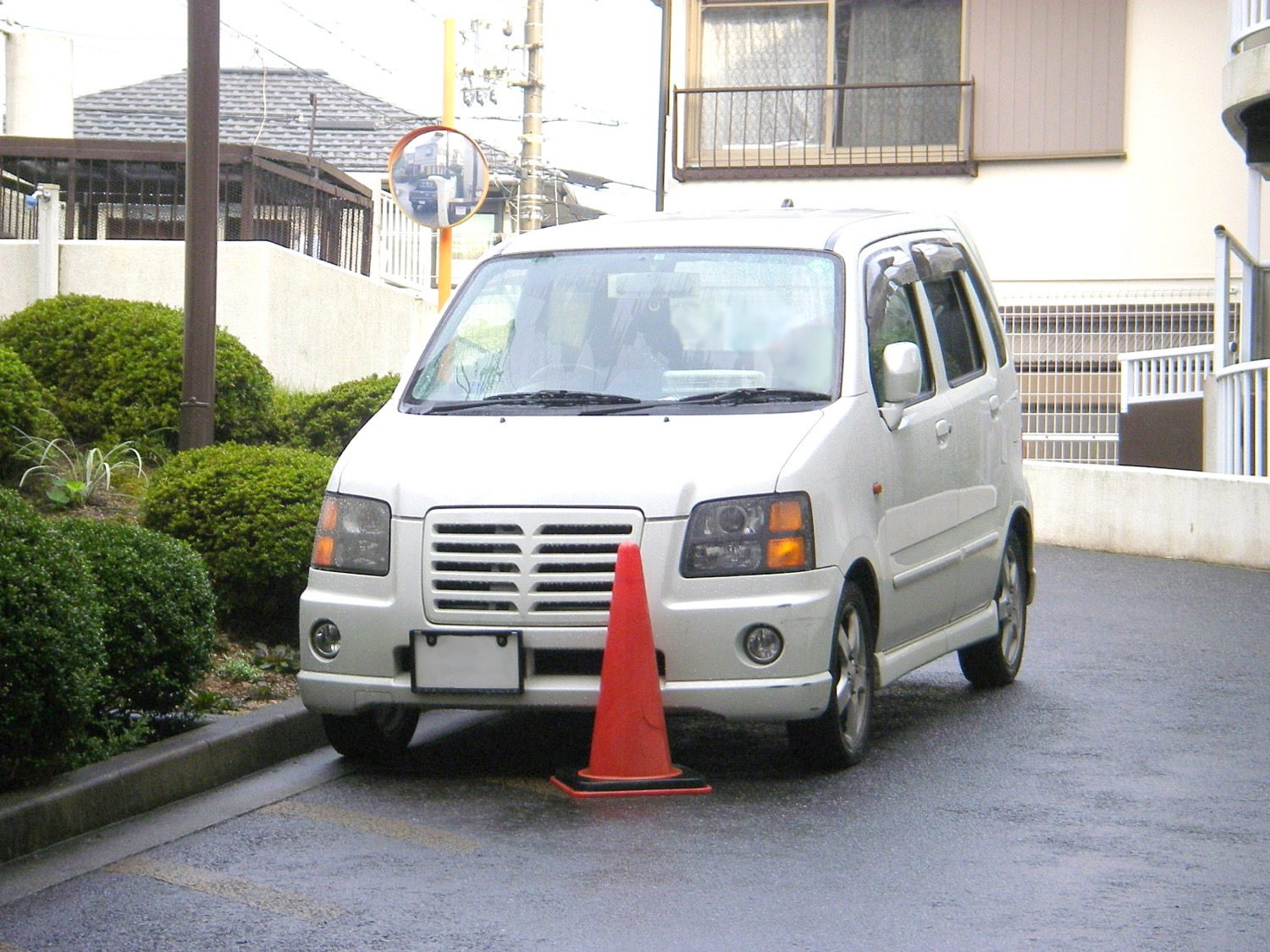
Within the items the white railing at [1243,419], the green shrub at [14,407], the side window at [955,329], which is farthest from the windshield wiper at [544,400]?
the white railing at [1243,419]

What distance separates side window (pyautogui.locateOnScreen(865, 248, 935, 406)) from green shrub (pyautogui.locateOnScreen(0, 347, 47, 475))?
198 inches

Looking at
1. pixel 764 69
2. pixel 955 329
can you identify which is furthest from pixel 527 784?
pixel 764 69

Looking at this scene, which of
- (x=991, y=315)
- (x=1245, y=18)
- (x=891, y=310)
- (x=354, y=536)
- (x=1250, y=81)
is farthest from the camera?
(x=1245, y=18)

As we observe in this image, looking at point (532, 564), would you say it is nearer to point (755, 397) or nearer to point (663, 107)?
point (755, 397)

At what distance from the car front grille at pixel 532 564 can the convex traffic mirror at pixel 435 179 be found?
812 centimetres

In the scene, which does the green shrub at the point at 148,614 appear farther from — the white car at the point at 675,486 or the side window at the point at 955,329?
the side window at the point at 955,329

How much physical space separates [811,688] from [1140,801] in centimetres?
118

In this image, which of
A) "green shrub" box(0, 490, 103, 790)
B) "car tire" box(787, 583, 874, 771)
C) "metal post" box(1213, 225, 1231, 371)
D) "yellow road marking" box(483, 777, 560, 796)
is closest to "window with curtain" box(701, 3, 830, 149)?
"metal post" box(1213, 225, 1231, 371)

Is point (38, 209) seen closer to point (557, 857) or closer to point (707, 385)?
point (707, 385)

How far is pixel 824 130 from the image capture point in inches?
920

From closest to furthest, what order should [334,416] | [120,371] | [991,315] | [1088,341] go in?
[991,315] < [120,371] < [334,416] < [1088,341]

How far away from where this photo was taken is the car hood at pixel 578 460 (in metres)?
6.13

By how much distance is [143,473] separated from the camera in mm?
10672

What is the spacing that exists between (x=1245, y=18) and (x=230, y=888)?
12.5 metres
